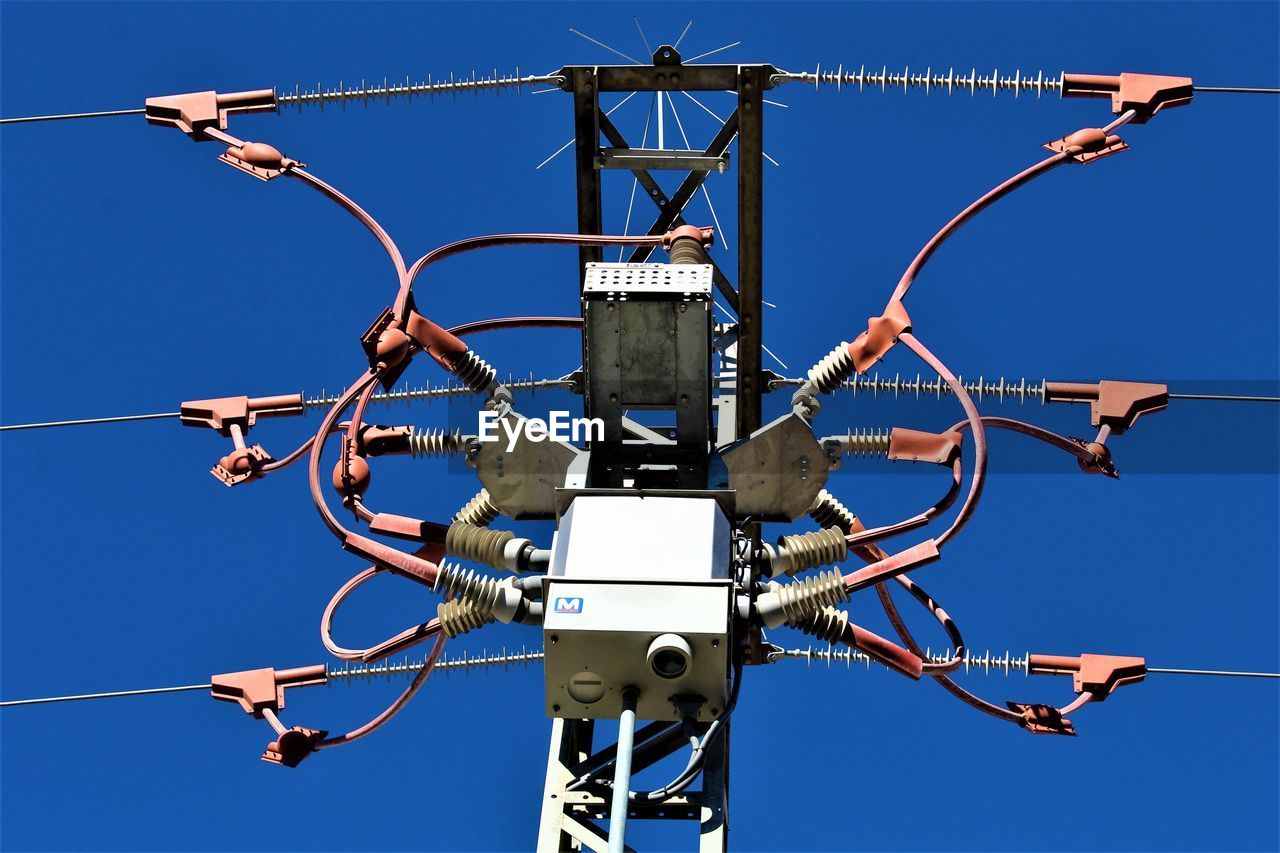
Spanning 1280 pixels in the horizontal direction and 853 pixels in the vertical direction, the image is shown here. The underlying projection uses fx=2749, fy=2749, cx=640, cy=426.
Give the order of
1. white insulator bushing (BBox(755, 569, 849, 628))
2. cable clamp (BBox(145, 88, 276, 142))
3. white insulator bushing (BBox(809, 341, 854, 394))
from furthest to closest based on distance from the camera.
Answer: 1. cable clamp (BBox(145, 88, 276, 142))
2. white insulator bushing (BBox(809, 341, 854, 394))
3. white insulator bushing (BBox(755, 569, 849, 628))

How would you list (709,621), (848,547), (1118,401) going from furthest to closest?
(1118,401)
(848,547)
(709,621)

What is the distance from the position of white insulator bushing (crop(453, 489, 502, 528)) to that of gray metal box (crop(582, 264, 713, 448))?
3.33ft

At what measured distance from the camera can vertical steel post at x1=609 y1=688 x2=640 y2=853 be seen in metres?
14.2

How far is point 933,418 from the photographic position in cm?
1878

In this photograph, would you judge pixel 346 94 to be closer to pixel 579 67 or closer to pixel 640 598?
Answer: pixel 579 67

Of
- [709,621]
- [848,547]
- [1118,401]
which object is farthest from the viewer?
[1118,401]

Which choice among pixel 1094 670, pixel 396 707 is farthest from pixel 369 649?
pixel 1094 670

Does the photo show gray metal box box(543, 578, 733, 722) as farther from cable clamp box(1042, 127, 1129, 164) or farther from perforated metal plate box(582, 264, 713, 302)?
cable clamp box(1042, 127, 1129, 164)

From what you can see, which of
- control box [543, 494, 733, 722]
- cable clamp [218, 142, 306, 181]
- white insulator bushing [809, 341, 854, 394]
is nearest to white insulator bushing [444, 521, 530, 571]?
control box [543, 494, 733, 722]

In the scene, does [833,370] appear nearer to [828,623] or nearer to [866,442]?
[866,442]

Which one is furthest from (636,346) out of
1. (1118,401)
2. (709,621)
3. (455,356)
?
(1118,401)

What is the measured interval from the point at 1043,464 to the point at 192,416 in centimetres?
586

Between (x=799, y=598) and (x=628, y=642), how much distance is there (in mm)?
1169

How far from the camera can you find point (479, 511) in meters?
17.5
